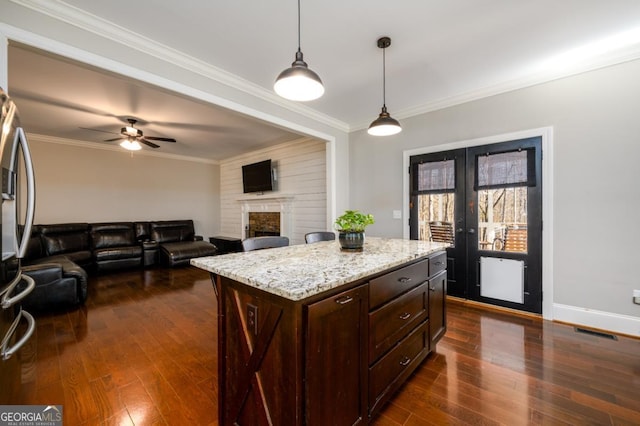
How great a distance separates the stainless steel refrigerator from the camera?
3.67 ft

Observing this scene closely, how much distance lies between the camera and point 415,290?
1.88 meters

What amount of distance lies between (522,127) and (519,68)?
A: 25.4 inches

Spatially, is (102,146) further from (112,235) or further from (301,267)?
(301,267)

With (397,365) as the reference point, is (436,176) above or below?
above

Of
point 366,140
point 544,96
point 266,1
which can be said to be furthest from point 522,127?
point 266,1

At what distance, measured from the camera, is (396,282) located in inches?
65.0

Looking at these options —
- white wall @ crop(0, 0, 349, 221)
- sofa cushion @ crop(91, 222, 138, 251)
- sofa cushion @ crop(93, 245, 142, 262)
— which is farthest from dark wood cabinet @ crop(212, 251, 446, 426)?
sofa cushion @ crop(91, 222, 138, 251)

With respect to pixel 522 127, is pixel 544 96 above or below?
above

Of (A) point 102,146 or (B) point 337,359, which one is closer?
(B) point 337,359

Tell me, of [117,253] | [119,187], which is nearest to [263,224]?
[117,253]

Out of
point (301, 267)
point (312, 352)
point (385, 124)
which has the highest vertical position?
point (385, 124)

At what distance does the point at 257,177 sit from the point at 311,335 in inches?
215

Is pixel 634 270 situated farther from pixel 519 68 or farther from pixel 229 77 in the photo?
pixel 229 77

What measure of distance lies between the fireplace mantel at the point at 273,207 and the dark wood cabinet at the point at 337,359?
4.33 meters
